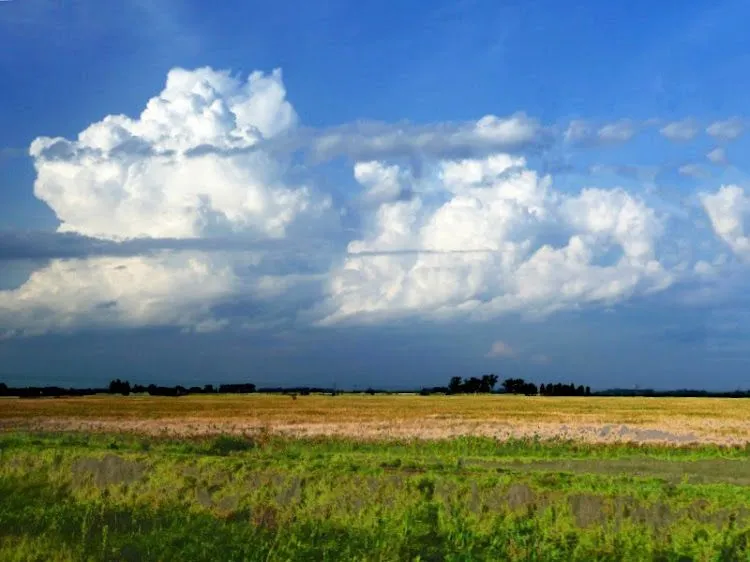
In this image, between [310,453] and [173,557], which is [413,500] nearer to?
[173,557]

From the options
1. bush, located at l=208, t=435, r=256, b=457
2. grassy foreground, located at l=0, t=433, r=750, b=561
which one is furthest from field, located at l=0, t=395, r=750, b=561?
bush, located at l=208, t=435, r=256, b=457

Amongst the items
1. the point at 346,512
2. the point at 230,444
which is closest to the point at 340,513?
the point at 346,512

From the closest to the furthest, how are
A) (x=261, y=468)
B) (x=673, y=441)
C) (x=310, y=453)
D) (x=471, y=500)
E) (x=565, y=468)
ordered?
(x=471, y=500), (x=261, y=468), (x=565, y=468), (x=310, y=453), (x=673, y=441)

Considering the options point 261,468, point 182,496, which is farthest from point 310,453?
point 182,496

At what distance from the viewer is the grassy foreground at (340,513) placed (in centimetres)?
1620

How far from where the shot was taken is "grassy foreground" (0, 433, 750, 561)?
1620cm

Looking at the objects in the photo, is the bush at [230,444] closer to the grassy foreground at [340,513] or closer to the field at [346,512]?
the field at [346,512]

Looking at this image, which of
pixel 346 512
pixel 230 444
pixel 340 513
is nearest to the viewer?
pixel 340 513

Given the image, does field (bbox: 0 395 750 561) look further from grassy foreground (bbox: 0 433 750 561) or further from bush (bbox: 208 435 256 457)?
bush (bbox: 208 435 256 457)

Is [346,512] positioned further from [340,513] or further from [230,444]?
[230,444]

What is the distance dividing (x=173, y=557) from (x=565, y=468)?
21.6 m

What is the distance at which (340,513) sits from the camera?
1903 cm

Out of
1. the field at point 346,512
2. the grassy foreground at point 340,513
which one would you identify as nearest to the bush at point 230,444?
the field at point 346,512

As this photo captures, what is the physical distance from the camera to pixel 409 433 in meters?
50.4
